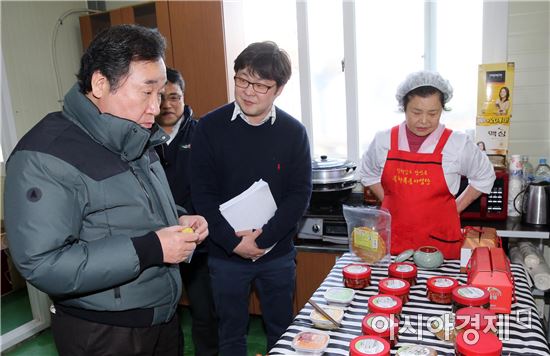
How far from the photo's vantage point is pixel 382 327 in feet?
3.42

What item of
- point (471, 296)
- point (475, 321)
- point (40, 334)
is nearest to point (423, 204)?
point (471, 296)

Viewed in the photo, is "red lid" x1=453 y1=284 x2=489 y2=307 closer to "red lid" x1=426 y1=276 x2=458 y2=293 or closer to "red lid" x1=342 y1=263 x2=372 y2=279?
"red lid" x1=426 y1=276 x2=458 y2=293

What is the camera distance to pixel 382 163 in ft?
6.48

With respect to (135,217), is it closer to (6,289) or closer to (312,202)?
(312,202)

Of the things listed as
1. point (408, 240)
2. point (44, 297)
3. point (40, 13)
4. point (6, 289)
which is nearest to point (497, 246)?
point (408, 240)

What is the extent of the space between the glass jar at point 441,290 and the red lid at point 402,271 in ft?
0.30

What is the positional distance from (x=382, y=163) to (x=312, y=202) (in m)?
0.65

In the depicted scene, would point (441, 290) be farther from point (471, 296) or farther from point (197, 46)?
point (197, 46)

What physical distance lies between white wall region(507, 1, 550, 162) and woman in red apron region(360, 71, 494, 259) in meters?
0.69

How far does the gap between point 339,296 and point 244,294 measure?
0.56 metres

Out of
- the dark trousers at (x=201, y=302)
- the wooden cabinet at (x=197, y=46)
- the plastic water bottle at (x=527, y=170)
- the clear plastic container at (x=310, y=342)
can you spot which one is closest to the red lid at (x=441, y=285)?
the clear plastic container at (x=310, y=342)

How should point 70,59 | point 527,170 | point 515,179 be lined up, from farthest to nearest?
point 70,59 → point 527,170 → point 515,179

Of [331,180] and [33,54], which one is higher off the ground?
[33,54]

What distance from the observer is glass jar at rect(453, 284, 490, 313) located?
1.11 meters
